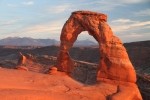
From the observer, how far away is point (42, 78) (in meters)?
13.6

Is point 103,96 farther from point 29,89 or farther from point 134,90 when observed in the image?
point 29,89

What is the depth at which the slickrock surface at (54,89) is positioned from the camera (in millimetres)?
10922

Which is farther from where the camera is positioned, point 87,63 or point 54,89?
point 87,63

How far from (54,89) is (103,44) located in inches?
158

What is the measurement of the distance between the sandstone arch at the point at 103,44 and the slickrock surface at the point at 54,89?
0.43 meters

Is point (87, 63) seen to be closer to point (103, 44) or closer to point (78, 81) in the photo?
point (78, 81)

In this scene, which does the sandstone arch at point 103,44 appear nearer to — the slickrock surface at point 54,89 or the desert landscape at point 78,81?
the desert landscape at point 78,81

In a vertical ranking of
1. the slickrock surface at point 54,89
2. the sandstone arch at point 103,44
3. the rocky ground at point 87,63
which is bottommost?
the rocky ground at point 87,63

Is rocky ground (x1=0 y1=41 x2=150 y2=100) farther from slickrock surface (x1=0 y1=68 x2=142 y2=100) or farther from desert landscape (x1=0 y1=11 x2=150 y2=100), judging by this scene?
slickrock surface (x1=0 y1=68 x2=142 y2=100)

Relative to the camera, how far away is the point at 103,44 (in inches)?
612

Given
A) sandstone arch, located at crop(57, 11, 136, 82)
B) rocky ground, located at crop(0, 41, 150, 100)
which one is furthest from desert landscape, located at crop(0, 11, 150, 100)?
rocky ground, located at crop(0, 41, 150, 100)

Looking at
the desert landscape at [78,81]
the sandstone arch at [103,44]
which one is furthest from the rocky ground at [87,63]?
the sandstone arch at [103,44]

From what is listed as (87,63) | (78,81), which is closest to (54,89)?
(78,81)

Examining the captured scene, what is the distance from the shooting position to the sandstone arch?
49.6 feet
